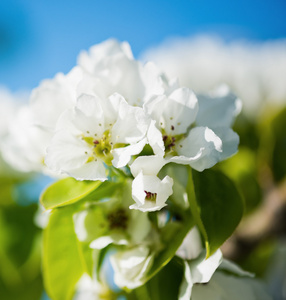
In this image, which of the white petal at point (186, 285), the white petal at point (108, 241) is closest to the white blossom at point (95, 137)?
the white petal at point (108, 241)

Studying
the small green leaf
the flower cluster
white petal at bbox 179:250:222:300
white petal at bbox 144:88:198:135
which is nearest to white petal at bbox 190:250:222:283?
white petal at bbox 179:250:222:300

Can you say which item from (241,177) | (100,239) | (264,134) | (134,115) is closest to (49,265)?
(100,239)

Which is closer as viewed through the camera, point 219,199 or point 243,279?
point 219,199

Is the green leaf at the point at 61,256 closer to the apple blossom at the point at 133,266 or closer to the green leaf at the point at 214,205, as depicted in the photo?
the apple blossom at the point at 133,266

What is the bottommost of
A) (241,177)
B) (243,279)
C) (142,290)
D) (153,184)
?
(241,177)

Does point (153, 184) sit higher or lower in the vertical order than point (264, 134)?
higher

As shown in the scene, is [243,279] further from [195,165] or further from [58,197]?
[58,197]
